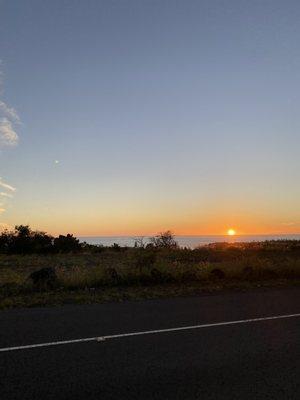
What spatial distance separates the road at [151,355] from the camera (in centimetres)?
564

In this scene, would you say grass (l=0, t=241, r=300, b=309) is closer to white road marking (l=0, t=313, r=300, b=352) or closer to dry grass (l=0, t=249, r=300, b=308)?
dry grass (l=0, t=249, r=300, b=308)

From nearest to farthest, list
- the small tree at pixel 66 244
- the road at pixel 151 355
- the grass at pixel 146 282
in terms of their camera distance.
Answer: the road at pixel 151 355, the grass at pixel 146 282, the small tree at pixel 66 244

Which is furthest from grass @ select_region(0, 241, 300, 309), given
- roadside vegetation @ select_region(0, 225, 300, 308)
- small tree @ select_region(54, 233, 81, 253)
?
small tree @ select_region(54, 233, 81, 253)

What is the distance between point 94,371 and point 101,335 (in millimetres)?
1969

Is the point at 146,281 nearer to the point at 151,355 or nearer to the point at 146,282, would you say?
the point at 146,282

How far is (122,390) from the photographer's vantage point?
18.4 ft

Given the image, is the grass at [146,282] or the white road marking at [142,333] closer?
the white road marking at [142,333]

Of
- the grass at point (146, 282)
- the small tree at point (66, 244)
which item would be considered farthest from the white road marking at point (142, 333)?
the small tree at point (66, 244)

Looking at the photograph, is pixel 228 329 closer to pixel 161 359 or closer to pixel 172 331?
pixel 172 331

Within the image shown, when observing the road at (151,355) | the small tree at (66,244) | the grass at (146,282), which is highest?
the small tree at (66,244)

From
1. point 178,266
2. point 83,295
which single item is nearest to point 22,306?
point 83,295

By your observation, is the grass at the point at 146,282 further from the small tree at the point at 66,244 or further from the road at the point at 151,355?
the small tree at the point at 66,244

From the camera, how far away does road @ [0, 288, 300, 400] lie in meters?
5.64

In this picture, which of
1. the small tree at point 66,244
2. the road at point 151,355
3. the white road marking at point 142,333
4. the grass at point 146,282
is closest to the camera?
the road at point 151,355
